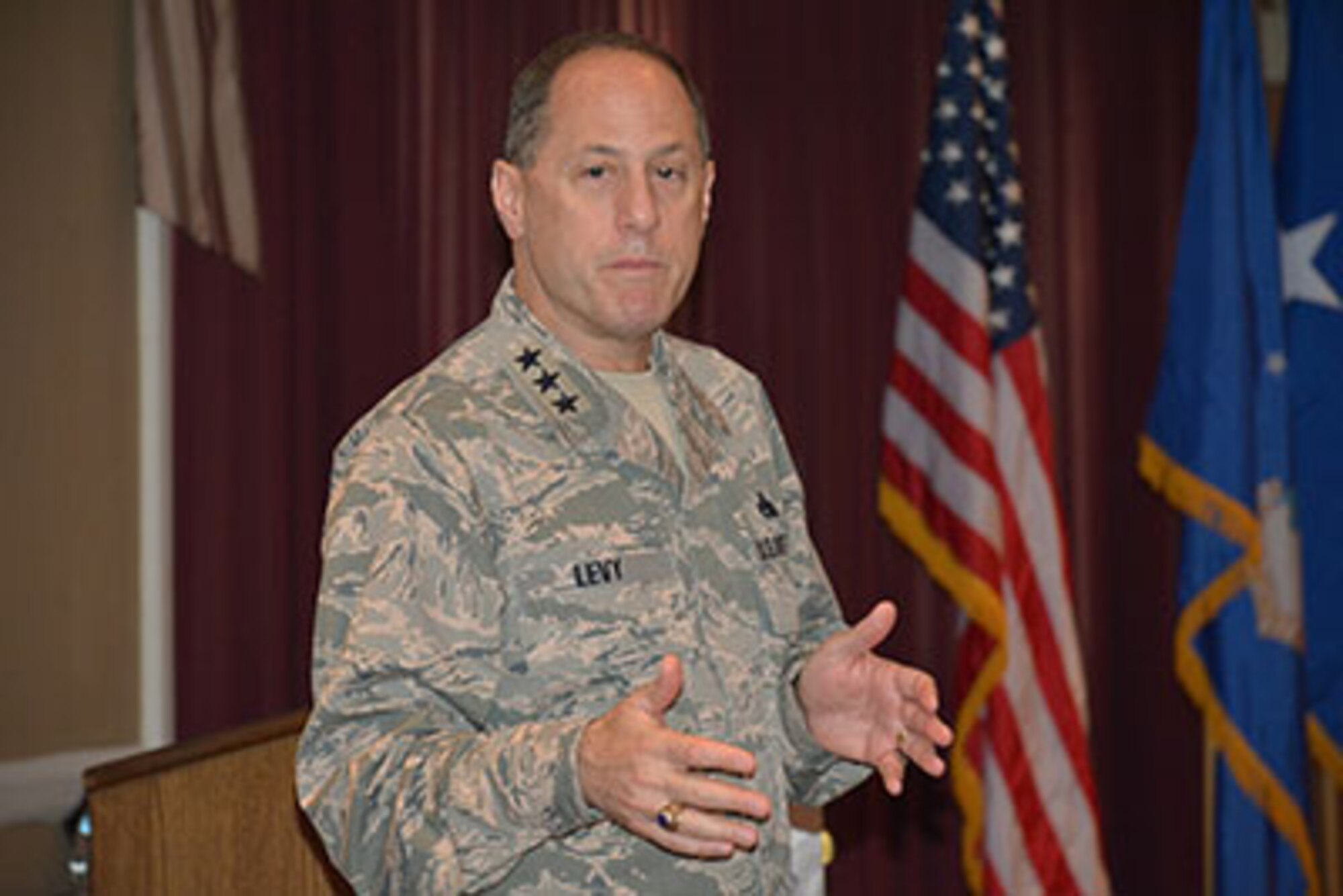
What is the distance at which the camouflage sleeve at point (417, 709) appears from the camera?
1.26 meters

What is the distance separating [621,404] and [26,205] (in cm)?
138

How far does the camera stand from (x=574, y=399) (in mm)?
1595

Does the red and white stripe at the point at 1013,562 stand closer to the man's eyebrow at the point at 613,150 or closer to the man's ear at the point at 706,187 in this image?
the man's ear at the point at 706,187

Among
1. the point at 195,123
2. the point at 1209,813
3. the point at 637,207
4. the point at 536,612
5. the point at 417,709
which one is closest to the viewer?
the point at 417,709

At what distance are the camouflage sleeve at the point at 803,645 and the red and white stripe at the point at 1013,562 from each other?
5.48 ft

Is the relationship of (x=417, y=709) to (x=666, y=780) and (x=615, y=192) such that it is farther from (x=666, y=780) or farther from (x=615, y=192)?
(x=615, y=192)

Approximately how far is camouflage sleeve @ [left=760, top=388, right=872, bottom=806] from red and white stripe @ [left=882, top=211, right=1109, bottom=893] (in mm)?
1670

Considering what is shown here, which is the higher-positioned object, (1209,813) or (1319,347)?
(1319,347)

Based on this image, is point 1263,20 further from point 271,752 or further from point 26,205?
point 271,752

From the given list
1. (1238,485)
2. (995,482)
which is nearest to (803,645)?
(995,482)

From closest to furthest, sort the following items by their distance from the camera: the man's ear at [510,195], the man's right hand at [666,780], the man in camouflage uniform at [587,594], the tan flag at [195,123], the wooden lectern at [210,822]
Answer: the man's right hand at [666,780] → the man in camouflage uniform at [587,594] → the wooden lectern at [210,822] → the man's ear at [510,195] → the tan flag at [195,123]

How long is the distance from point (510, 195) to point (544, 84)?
0.42 feet

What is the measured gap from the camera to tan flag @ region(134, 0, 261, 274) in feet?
8.52

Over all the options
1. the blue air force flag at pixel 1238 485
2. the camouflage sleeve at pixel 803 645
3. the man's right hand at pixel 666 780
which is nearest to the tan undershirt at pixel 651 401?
the camouflage sleeve at pixel 803 645
